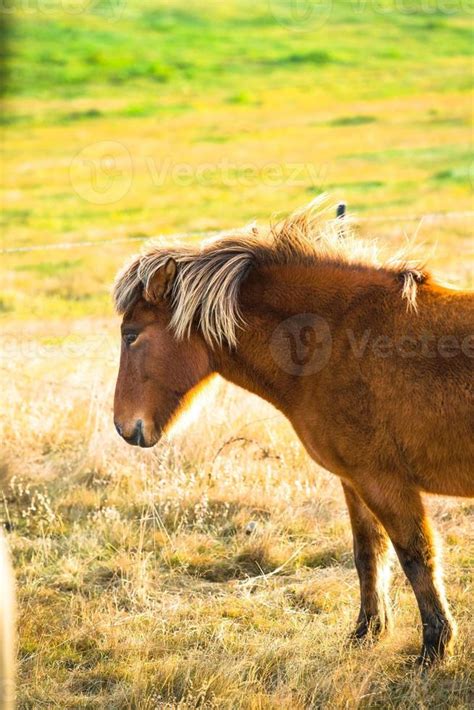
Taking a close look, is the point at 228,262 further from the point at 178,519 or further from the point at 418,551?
the point at 178,519

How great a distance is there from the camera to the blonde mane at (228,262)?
14.9 feet

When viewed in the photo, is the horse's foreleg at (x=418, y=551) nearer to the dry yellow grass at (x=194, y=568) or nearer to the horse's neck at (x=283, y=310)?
the dry yellow grass at (x=194, y=568)

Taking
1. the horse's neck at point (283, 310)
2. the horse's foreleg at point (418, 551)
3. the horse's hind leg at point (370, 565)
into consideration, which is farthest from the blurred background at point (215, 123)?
the horse's foreleg at point (418, 551)

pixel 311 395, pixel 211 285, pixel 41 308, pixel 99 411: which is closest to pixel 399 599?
pixel 311 395

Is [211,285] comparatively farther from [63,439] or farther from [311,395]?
[63,439]

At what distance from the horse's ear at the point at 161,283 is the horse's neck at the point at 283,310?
379mm

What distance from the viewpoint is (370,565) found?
16.0 feet

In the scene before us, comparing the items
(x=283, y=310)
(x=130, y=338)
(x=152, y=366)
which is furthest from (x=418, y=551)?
(x=130, y=338)

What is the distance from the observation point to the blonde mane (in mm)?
4551

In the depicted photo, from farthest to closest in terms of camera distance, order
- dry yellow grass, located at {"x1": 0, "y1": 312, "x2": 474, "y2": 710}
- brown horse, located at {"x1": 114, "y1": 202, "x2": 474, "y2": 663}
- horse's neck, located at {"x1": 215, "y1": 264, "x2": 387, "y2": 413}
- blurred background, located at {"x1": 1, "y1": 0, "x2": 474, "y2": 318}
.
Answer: blurred background, located at {"x1": 1, "y1": 0, "x2": 474, "y2": 318}, horse's neck, located at {"x1": 215, "y1": 264, "x2": 387, "y2": 413}, dry yellow grass, located at {"x1": 0, "y1": 312, "x2": 474, "y2": 710}, brown horse, located at {"x1": 114, "y1": 202, "x2": 474, "y2": 663}

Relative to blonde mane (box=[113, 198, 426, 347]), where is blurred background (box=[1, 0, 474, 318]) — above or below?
above

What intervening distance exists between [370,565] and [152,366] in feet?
5.18

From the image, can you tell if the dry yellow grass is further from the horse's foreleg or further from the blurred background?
the blurred background

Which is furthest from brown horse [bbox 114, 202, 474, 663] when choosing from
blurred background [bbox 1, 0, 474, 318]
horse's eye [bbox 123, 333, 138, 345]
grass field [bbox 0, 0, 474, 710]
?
blurred background [bbox 1, 0, 474, 318]
